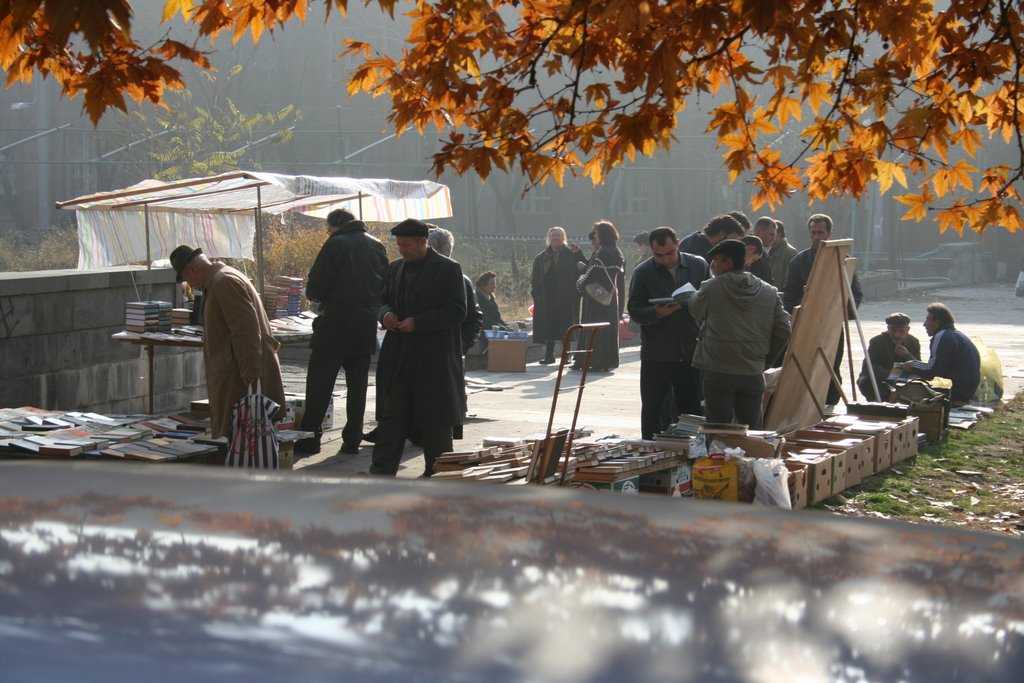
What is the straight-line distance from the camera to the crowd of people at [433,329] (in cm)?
773

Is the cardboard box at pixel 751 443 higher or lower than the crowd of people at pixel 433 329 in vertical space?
lower

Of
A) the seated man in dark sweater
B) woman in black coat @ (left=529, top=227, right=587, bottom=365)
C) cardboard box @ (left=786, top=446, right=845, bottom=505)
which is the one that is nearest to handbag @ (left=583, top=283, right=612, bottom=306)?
woman in black coat @ (left=529, top=227, right=587, bottom=365)

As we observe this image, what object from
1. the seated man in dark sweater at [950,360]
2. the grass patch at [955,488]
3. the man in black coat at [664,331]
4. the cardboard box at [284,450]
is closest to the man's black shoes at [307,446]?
the cardboard box at [284,450]

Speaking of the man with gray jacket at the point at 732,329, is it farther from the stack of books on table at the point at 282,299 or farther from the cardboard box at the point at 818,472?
the stack of books on table at the point at 282,299

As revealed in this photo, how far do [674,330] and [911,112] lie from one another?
2699mm

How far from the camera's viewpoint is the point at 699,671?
4.34ft

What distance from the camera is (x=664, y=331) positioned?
8.98 meters

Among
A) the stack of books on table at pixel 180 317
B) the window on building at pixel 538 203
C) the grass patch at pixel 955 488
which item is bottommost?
the grass patch at pixel 955 488

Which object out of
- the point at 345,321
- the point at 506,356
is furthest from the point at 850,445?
the point at 506,356

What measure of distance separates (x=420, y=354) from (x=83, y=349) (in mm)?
3496

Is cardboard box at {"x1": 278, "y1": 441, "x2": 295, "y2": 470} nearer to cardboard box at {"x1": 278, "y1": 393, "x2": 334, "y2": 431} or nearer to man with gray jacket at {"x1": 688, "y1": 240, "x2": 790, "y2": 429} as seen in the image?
cardboard box at {"x1": 278, "y1": 393, "x2": 334, "y2": 431}

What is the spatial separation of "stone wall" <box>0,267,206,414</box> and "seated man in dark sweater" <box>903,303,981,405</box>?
7.02m

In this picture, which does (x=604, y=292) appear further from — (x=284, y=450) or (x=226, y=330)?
(x=226, y=330)

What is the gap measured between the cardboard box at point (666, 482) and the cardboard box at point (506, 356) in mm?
8014
